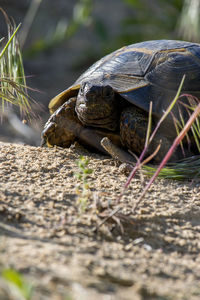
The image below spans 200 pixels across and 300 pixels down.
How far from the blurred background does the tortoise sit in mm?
1751

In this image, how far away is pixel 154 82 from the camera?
2693 mm

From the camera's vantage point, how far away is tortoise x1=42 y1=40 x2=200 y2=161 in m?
2.60

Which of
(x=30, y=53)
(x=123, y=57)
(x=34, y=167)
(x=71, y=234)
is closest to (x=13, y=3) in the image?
(x=30, y=53)

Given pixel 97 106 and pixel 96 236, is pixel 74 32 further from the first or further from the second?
pixel 96 236

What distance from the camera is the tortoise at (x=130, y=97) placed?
260 centimetres

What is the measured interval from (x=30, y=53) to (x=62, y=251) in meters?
→ 8.38

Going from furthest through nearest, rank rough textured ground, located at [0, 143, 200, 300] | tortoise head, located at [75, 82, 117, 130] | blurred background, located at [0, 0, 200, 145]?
1. blurred background, located at [0, 0, 200, 145]
2. tortoise head, located at [75, 82, 117, 130]
3. rough textured ground, located at [0, 143, 200, 300]

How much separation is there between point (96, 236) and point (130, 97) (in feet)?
4.20

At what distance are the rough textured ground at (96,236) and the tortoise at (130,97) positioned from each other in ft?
1.51

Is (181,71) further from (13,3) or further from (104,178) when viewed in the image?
(13,3)

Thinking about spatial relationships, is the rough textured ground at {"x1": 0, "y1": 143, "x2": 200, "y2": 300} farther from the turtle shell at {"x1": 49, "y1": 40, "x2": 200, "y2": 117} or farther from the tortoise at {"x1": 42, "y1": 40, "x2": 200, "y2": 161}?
the turtle shell at {"x1": 49, "y1": 40, "x2": 200, "y2": 117}

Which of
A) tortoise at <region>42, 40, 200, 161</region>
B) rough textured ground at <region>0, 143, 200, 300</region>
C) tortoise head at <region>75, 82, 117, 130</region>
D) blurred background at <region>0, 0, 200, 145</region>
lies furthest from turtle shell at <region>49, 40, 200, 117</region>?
blurred background at <region>0, 0, 200, 145</region>

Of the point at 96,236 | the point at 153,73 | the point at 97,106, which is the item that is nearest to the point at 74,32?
the point at 153,73

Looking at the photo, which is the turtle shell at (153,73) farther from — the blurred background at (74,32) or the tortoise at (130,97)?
the blurred background at (74,32)
